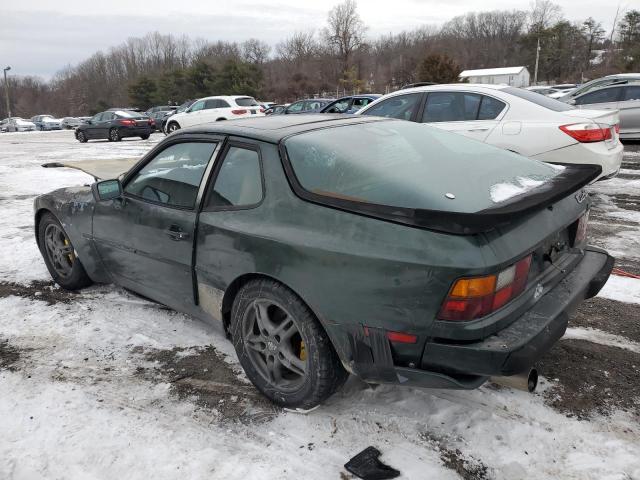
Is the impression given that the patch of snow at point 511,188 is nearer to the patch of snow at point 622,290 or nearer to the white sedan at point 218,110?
the patch of snow at point 622,290

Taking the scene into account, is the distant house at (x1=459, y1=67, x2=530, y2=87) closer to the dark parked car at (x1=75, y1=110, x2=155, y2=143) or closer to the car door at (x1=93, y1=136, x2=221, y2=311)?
the dark parked car at (x1=75, y1=110, x2=155, y2=143)

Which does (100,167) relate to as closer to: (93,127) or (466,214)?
(466,214)

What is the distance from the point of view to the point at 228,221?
2641 millimetres

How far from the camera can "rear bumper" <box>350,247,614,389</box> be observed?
1986 millimetres

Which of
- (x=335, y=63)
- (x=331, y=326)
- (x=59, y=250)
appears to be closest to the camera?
(x=331, y=326)

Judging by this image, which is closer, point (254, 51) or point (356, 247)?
point (356, 247)

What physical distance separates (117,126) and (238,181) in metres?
19.9

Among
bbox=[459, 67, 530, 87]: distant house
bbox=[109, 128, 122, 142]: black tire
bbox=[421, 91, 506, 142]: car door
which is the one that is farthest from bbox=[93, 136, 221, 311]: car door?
bbox=[459, 67, 530, 87]: distant house

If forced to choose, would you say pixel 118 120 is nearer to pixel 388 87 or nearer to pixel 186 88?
pixel 186 88

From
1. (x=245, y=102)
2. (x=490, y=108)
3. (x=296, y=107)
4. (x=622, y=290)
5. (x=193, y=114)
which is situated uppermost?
(x=490, y=108)

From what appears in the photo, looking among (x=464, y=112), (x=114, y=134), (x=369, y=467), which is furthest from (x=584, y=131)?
(x=114, y=134)

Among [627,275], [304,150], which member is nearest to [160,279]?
[304,150]

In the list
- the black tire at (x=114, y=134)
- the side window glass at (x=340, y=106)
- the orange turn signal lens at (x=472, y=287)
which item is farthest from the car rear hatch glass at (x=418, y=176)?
the black tire at (x=114, y=134)

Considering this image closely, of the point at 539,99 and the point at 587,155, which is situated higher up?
the point at 539,99
